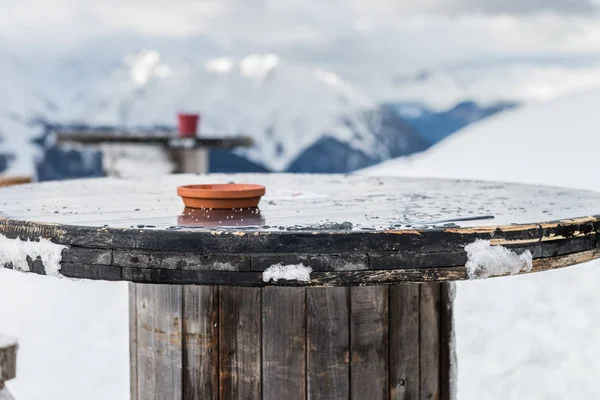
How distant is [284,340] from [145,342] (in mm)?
389

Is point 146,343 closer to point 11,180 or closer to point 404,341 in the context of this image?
point 404,341

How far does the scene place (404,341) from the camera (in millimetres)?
1671

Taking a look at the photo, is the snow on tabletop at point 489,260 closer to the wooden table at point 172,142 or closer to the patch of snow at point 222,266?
the patch of snow at point 222,266

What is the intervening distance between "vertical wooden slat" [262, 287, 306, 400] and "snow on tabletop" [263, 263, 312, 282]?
332mm

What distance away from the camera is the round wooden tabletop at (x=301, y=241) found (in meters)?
1.23

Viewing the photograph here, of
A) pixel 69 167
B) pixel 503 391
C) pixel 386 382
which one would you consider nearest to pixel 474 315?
pixel 503 391

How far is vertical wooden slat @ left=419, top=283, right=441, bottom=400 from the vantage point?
5.64 ft

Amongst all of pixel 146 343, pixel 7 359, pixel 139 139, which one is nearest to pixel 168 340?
pixel 146 343

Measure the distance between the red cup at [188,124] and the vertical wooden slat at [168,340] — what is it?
4.58m

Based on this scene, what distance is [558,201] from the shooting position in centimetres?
180

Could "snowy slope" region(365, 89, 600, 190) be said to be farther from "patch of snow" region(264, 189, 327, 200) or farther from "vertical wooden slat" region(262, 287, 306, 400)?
"vertical wooden slat" region(262, 287, 306, 400)

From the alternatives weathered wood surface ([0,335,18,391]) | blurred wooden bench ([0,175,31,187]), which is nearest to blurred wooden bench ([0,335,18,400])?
weathered wood surface ([0,335,18,391])

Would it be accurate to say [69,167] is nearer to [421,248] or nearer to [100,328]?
[100,328]

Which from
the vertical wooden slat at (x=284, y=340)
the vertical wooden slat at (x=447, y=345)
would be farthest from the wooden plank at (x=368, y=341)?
the vertical wooden slat at (x=447, y=345)
